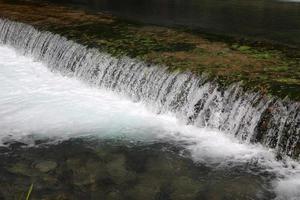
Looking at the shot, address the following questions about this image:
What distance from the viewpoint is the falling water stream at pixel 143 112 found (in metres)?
7.18

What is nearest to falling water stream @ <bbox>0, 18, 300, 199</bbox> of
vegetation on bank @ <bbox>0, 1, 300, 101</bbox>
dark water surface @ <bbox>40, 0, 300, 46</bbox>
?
vegetation on bank @ <bbox>0, 1, 300, 101</bbox>

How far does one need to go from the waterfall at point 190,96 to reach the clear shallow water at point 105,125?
→ 202 millimetres

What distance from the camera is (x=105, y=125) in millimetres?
8773

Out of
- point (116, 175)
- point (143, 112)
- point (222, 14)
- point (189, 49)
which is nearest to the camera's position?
point (116, 175)

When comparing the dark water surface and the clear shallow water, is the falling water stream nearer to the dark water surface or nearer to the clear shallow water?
the clear shallow water

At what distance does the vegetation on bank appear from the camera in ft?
27.6

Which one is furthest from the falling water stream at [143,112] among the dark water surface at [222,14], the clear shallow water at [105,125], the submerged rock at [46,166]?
the dark water surface at [222,14]

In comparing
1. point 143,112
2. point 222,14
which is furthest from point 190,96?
point 222,14

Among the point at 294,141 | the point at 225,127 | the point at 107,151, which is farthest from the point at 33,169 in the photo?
the point at 294,141

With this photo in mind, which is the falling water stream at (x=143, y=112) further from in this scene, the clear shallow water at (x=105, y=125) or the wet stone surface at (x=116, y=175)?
the wet stone surface at (x=116, y=175)

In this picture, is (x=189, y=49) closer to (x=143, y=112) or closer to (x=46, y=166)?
(x=143, y=112)

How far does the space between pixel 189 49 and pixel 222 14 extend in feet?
25.4

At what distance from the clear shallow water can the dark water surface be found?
5.36 m

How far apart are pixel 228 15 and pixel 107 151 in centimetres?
1157
